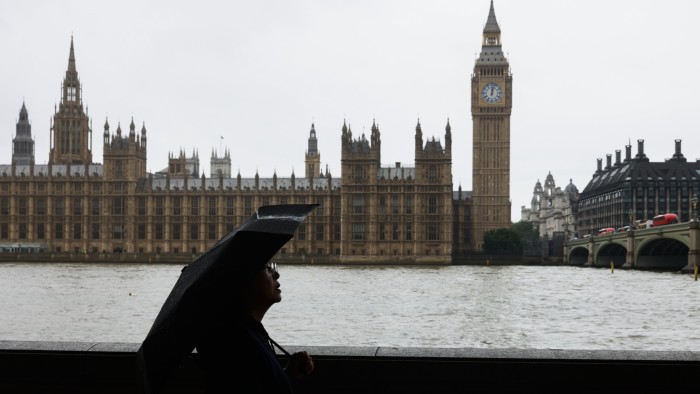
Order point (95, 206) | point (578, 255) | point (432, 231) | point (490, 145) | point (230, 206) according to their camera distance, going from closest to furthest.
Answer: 1. point (432, 231)
2. point (578, 255)
3. point (230, 206)
4. point (95, 206)
5. point (490, 145)

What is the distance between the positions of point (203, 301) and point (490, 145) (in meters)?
112

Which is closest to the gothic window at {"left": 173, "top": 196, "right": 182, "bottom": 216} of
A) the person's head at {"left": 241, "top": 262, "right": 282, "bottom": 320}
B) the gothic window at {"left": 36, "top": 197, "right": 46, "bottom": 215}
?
the gothic window at {"left": 36, "top": 197, "right": 46, "bottom": 215}

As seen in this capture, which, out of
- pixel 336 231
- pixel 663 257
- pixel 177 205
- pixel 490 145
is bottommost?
pixel 663 257

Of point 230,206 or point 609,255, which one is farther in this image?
point 230,206

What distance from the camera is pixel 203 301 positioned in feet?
11.2

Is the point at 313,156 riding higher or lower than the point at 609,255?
higher

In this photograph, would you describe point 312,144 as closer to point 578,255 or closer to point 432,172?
point 432,172

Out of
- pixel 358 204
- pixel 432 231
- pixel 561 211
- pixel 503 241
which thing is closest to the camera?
pixel 432 231

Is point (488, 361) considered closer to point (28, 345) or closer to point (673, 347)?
point (28, 345)

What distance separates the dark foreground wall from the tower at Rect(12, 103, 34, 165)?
5039 inches

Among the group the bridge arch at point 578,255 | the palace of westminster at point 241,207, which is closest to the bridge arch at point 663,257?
the bridge arch at point 578,255

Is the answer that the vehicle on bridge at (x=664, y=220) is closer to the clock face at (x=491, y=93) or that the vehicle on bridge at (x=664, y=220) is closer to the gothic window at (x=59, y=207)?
the clock face at (x=491, y=93)

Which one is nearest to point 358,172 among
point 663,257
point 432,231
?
point 432,231

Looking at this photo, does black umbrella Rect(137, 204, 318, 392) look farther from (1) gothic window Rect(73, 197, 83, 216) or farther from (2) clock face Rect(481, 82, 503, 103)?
(2) clock face Rect(481, 82, 503, 103)
